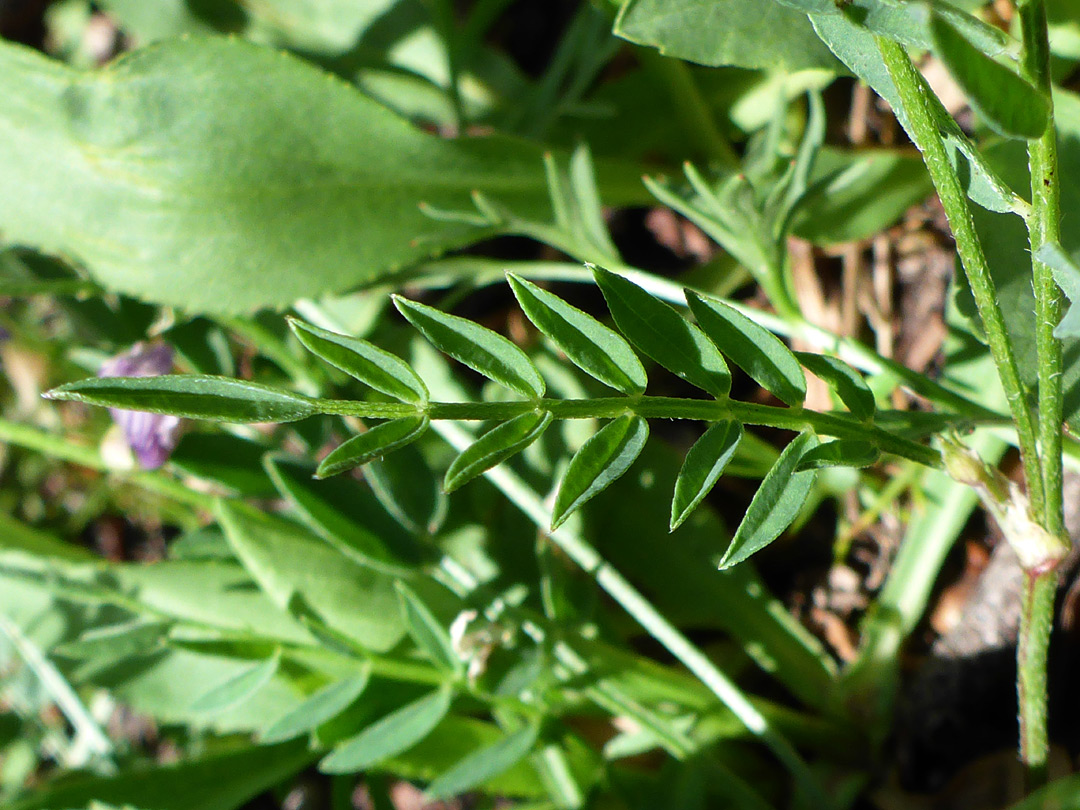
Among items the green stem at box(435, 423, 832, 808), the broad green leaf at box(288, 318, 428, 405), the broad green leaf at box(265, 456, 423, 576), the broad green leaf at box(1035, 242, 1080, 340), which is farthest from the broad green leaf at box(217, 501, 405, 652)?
the broad green leaf at box(1035, 242, 1080, 340)

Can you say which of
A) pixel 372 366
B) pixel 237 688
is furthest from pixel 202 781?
pixel 372 366

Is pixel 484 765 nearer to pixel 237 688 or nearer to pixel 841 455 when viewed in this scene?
pixel 237 688

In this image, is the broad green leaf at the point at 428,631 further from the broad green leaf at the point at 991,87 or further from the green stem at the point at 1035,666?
the broad green leaf at the point at 991,87

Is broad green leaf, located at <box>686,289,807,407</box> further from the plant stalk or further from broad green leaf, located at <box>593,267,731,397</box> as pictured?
the plant stalk

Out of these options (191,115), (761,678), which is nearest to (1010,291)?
(761,678)

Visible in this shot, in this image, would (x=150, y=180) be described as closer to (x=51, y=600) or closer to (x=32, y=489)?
(x=51, y=600)
